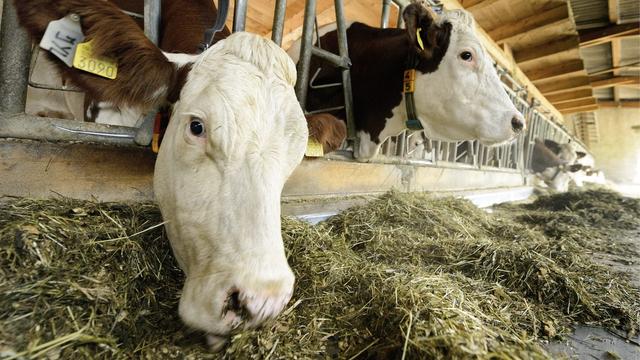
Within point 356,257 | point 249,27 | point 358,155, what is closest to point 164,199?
point 356,257

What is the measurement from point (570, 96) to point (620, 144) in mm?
15111

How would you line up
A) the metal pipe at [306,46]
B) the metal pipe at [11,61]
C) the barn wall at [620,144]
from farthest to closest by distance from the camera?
the barn wall at [620,144] → the metal pipe at [306,46] → the metal pipe at [11,61]

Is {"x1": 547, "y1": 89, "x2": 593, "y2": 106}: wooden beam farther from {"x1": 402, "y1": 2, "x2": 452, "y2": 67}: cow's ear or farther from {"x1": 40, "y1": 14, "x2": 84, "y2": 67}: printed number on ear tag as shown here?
{"x1": 40, "y1": 14, "x2": 84, "y2": 67}: printed number on ear tag

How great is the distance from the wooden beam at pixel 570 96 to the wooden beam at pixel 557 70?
360 cm

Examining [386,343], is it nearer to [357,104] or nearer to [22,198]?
[22,198]

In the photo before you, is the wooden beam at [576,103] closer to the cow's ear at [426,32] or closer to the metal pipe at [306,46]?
the cow's ear at [426,32]

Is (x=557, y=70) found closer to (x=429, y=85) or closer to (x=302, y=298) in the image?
(x=429, y=85)

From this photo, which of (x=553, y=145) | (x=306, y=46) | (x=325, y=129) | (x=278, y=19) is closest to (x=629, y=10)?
(x=553, y=145)

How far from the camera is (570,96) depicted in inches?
507

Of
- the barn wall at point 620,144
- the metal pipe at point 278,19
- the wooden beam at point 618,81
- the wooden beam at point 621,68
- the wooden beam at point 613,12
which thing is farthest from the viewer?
the barn wall at point 620,144

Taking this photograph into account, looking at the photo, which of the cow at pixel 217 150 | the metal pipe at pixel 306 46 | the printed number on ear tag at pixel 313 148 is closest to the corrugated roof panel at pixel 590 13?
the metal pipe at pixel 306 46

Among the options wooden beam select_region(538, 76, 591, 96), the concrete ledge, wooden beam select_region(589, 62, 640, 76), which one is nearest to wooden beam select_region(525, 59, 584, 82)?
wooden beam select_region(538, 76, 591, 96)

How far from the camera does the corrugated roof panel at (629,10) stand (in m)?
6.16

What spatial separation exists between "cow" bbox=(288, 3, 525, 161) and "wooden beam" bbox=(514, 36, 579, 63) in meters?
6.07
